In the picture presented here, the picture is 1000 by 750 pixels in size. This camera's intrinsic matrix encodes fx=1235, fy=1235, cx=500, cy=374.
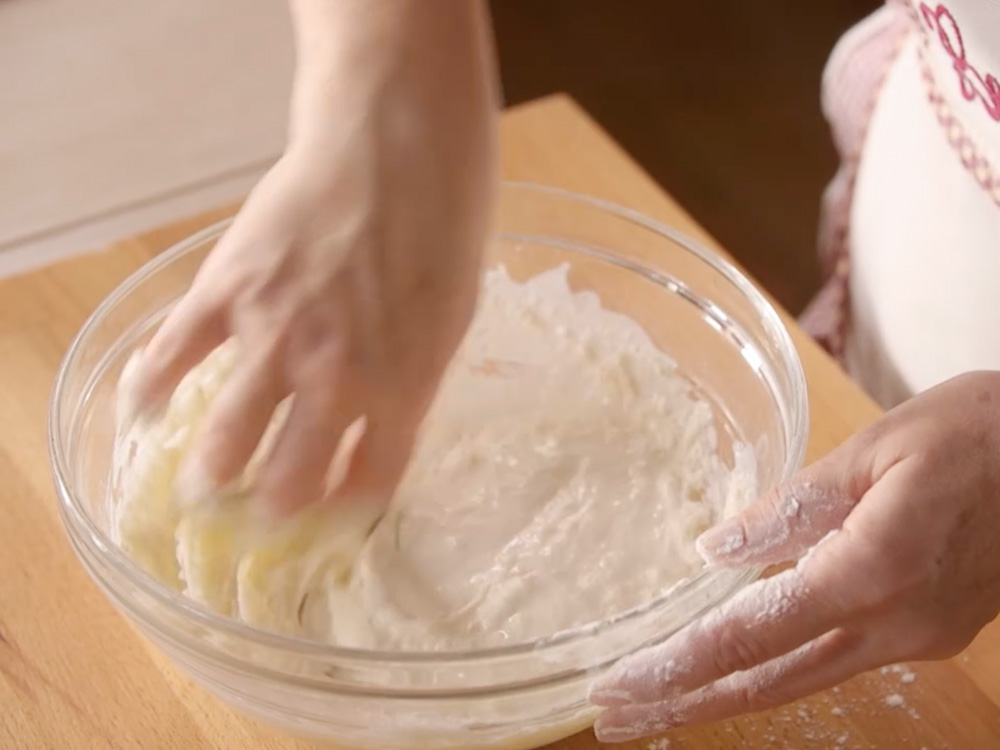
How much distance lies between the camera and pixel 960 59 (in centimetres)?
83

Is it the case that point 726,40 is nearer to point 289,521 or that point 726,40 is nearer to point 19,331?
point 19,331

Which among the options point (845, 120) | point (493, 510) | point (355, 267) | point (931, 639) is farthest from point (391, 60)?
point (845, 120)

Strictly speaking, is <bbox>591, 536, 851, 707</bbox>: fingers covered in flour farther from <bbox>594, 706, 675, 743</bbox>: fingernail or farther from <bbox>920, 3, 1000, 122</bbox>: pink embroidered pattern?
<bbox>920, 3, 1000, 122</bbox>: pink embroidered pattern

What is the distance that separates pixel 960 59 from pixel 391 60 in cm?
41

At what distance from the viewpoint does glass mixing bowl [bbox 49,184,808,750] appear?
580mm

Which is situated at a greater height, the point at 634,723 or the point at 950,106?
the point at 950,106

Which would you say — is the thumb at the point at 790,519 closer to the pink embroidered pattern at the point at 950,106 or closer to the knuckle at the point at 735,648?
the knuckle at the point at 735,648

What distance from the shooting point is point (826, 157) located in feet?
7.32

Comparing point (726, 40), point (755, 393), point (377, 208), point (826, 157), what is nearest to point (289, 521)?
point (377, 208)

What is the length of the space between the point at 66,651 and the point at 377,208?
34 cm

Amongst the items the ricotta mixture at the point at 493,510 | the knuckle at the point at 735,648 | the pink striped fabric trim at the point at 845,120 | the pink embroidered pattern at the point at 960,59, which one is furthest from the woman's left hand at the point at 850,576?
the pink striped fabric trim at the point at 845,120

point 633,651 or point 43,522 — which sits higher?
point 633,651

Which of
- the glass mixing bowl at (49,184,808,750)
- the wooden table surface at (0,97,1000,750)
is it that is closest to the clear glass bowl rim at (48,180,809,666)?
the glass mixing bowl at (49,184,808,750)

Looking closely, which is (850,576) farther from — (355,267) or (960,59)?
(960,59)
